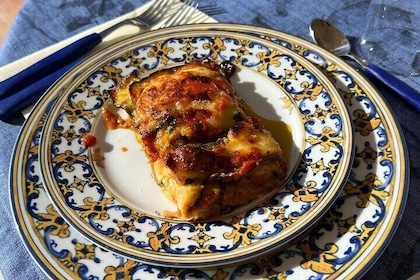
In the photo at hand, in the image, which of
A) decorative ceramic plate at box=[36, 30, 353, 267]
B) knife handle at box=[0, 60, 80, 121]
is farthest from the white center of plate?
knife handle at box=[0, 60, 80, 121]

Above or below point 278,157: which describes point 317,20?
above

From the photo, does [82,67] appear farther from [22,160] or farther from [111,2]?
[111,2]

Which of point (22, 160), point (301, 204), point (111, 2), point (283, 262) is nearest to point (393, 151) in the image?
point (301, 204)

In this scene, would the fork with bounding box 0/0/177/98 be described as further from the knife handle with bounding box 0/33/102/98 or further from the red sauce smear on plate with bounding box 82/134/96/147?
the red sauce smear on plate with bounding box 82/134/96/147

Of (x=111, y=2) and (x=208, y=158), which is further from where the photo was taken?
(x=111, y=2)

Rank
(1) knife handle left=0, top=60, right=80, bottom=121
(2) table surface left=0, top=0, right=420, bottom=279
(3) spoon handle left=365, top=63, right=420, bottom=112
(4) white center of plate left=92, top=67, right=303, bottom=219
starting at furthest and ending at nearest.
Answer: (1) knife handle left=0, top=60, right=80, bottom=121 < (3) spoon handle left=365, top=63, right=420, bottom=112 < (2) table surface left=0, top=0, right=420, bottom=279 < (4) white center of plate left=92, top=67, right=303, bottom=219

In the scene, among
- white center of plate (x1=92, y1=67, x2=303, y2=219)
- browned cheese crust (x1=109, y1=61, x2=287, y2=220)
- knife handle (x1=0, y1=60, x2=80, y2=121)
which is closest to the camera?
browned cheese crust (x1=109, y1=61, x2=287, y2=220)
